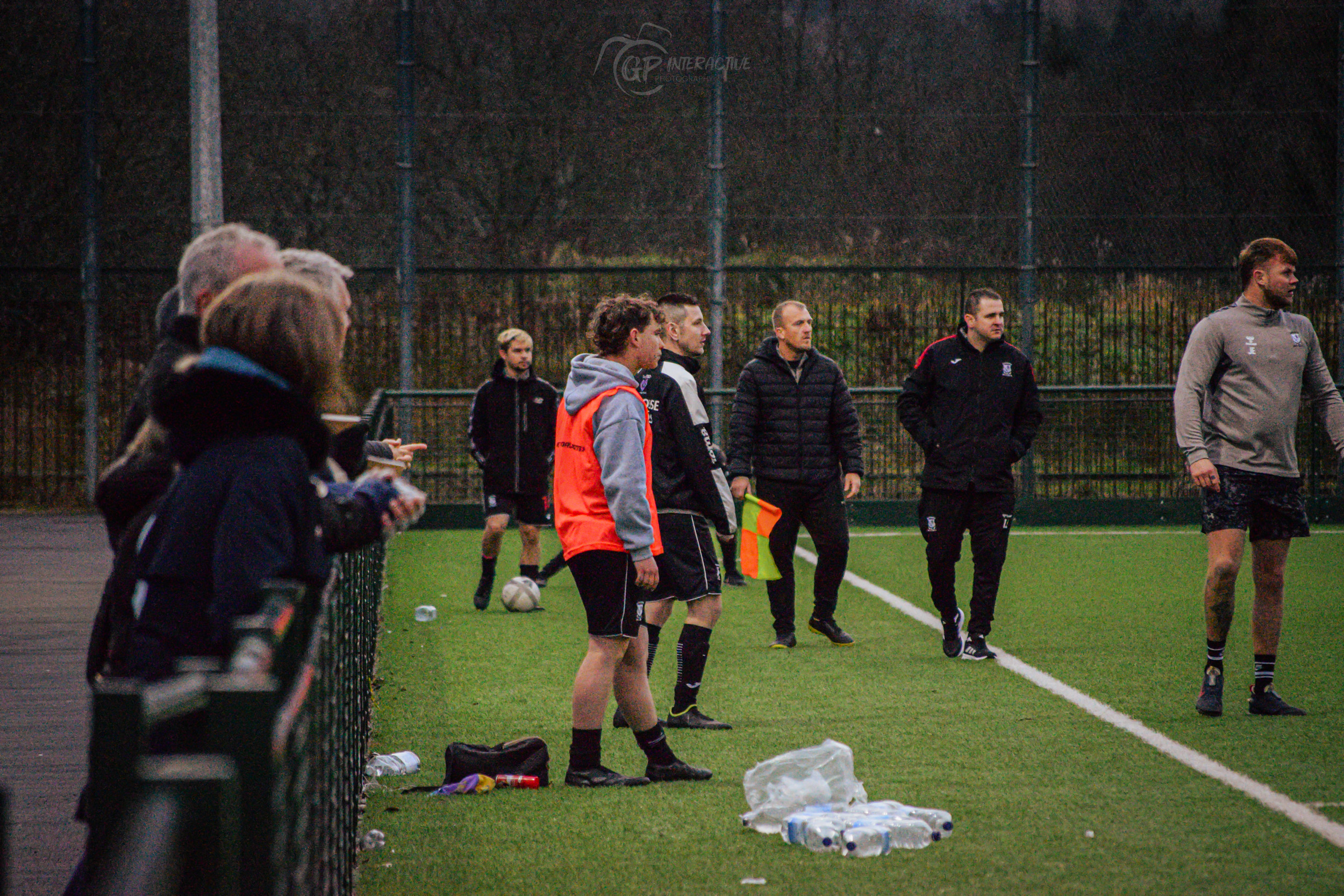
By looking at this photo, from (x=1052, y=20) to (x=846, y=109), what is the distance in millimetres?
2590

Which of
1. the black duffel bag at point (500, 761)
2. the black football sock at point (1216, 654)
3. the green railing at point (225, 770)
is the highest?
the green railing at point (225, 770)

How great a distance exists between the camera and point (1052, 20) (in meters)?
17.9

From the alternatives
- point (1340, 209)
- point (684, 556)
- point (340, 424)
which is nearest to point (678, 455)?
point (684, 556)

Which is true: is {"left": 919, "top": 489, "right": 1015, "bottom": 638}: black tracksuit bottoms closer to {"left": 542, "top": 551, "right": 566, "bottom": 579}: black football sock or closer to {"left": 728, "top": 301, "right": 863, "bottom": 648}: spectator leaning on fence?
{"left": 728, "top": 301, "right": 863, "bottom": 648}: spectator leaning on fence

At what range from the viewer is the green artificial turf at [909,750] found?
189 inches

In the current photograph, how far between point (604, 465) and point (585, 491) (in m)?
0.16

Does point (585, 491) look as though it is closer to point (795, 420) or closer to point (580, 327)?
point (795, 420)

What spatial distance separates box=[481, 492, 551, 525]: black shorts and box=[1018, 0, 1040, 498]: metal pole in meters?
7.88

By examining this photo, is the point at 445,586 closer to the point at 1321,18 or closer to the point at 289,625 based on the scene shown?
the point at 289,625

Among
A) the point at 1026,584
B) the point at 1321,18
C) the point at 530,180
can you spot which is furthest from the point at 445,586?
the point at 1321,18

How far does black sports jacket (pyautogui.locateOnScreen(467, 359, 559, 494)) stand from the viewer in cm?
1118

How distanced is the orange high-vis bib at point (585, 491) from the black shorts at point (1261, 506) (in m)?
2.74

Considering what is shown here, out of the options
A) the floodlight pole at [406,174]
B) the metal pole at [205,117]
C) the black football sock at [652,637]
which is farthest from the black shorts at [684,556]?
the floodlight pole at [406,174]

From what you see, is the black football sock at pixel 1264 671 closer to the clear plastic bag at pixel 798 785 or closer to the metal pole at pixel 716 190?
the clear plastic bag at pixel 798 785
